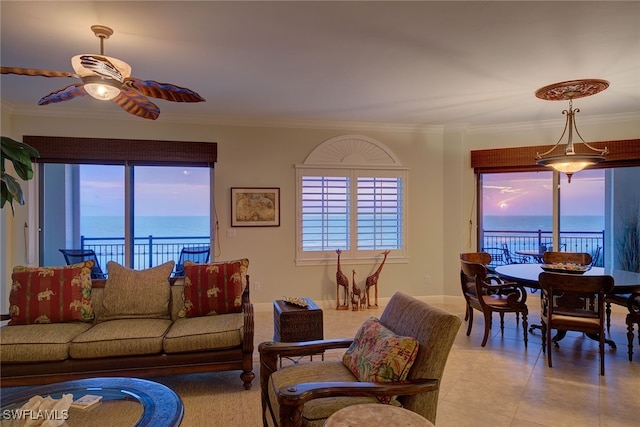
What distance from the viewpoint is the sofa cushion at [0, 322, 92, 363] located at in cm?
258

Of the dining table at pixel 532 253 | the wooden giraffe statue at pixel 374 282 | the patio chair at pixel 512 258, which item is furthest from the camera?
the patio chair at pixel 512 258

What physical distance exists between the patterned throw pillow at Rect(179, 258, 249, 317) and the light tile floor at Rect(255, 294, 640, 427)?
1037 millimetres

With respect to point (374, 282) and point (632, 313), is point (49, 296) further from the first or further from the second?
point (632, 313)

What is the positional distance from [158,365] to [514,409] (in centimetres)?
261

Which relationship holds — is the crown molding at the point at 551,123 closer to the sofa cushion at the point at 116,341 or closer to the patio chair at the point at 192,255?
the patio chair at the point at 192,255

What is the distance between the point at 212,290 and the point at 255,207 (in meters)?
2.07

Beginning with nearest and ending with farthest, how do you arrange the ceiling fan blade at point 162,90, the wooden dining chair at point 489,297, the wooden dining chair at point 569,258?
the ceiling fan blade at point 162,90 → the wooden dining chair at point 489,297 → the wooden dining chair at point 569,258

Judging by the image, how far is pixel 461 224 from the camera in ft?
18.3

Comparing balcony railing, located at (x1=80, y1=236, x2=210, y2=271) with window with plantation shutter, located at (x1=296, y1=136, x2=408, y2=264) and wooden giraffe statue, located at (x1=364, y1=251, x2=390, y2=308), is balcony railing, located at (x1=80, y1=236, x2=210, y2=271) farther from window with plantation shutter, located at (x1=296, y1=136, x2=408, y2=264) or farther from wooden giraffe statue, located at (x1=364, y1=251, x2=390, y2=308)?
wooden giraffe statue, located at (x1=364, y1=251, x2=390, y2=308)

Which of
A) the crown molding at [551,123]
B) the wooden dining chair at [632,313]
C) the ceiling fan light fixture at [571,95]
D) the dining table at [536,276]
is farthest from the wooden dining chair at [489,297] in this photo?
the crown molding at [551,123]

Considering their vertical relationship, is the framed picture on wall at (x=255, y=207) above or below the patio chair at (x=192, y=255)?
above

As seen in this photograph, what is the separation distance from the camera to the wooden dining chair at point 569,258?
442cm

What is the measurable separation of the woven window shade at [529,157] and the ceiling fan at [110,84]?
4.36 meters

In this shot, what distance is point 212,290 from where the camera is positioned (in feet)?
10.6
